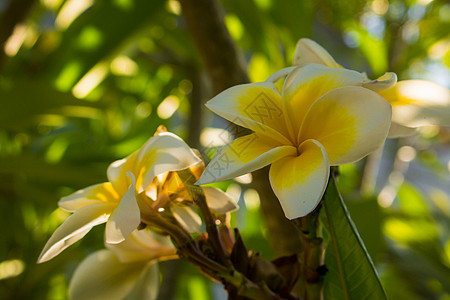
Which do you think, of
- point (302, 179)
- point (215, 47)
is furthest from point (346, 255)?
point (215, 47)

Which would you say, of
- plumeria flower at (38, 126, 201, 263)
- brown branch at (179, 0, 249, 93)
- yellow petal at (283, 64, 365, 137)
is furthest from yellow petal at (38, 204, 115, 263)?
brown branch at (179, 0, 249, 93)

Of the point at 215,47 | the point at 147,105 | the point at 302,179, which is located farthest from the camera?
the point at 147,105

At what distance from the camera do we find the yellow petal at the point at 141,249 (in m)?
0.27

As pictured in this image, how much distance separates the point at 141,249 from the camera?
0.91 feet

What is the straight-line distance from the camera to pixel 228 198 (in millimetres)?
264

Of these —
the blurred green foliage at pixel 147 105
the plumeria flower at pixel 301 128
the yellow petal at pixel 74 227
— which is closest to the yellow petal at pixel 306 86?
the plumeria flower at pixel 301 128

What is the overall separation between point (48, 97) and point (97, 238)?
341mm

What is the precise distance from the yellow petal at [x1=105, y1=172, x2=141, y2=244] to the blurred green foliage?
315mm

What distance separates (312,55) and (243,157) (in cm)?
10

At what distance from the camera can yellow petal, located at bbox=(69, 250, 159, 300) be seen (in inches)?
10.8

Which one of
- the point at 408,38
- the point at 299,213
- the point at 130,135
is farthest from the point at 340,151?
the point at 408,38

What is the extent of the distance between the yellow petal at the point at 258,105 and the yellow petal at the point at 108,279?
0.13m

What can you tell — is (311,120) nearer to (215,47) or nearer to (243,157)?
(243,157)

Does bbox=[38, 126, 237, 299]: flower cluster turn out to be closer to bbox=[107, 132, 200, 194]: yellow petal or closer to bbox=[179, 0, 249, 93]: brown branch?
→ bbox=[107, 132, 200, 194]: yellow petal
